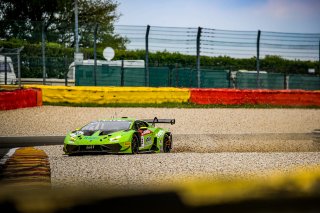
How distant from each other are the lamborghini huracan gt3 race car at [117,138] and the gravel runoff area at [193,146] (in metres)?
0.29

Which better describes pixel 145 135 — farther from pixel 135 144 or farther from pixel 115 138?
pixel 115 138

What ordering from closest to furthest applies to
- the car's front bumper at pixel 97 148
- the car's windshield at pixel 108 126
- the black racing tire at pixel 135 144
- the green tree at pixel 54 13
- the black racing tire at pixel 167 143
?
the car's front bumper at pixel 97 148 < the black racing tire at pixel 135 144 < the car's windshield at pixel 108 126 < the black racing tire at pixel 167 143 < the green tree at pixel 54 13

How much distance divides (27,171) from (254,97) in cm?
2021

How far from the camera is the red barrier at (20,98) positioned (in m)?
18.4

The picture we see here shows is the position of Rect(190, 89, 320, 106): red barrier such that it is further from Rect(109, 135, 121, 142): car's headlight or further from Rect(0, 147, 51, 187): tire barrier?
Rect(0, 147, 51, 187): tire barrier

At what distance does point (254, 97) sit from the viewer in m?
22.3

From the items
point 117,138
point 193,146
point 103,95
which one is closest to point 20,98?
point 103,95

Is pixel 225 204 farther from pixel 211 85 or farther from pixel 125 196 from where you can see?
pixel 211 85

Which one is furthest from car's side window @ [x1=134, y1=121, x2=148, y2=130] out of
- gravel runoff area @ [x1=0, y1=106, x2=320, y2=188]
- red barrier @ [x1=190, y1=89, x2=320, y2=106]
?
red barrier @ [x1=190, y1=89, x2=320, y2=106]

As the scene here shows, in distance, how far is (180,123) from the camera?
17766 millimetres

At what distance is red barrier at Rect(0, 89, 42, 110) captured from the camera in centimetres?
1836

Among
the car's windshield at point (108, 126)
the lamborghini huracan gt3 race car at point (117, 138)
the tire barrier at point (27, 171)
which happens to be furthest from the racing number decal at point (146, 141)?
the tire barrier at point (27, 171)

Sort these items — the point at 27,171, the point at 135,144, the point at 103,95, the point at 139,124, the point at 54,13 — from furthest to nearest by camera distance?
the point at 54,13
the point at 103,95
the point at 139,124
the point at 135,144
the point at 27,171

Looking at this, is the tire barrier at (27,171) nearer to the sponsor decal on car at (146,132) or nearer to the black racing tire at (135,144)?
the black racing tire at (135,144)
